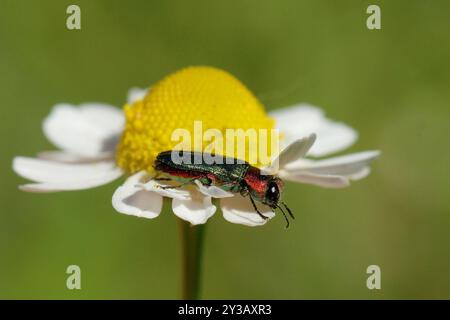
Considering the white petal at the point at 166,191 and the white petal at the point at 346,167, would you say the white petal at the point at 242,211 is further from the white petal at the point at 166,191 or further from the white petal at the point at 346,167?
the white petal at the point at 346,167

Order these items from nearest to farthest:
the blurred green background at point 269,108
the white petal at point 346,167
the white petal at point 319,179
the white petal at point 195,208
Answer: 1. the white petal at point 195,208
2. the white petal at point 319,179
3. the white petal at point 346,167
4. the blurred green background at point 269,108

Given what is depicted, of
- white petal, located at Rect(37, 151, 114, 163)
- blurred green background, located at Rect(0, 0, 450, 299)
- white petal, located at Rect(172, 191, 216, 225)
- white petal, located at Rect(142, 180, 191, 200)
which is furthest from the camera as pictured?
blurred green background, located at Rect(0, 0, 450, 299)

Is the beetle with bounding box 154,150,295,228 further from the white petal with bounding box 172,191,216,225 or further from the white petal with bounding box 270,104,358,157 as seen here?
the white petal with bounding box 270,104,358,157

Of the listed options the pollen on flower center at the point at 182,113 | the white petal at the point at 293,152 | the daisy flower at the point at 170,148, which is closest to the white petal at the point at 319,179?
the daisy flower at the point at 170,148

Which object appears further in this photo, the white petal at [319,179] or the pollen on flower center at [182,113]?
the pollen on flower center at [182,113]

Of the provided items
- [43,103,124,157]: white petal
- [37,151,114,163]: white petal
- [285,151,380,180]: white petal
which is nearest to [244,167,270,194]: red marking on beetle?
[285,151,380,180]: white petal

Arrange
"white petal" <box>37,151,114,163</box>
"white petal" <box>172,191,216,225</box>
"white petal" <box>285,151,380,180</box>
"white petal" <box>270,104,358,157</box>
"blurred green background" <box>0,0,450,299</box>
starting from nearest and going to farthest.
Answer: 1. "white petal" <box>172,191,216,225</box>
2. "white petal" <box>285,151,380,180</box>
3. "white petal" <box>37,151,114,163</box>
4. "white petal" <box>270,104,358,157</box>
5. "blurred green background" <box>0,0,450,299</box>

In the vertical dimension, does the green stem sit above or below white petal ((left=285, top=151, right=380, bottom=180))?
below
